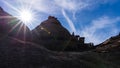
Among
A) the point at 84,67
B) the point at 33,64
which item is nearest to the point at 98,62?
the point at 84,67

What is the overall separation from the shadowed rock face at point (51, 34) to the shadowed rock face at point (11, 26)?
260 inches

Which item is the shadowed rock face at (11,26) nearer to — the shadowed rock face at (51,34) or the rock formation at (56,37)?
the rock formation at (56,37)

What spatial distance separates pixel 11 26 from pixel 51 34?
1731cm

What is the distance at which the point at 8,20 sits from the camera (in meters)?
50.4

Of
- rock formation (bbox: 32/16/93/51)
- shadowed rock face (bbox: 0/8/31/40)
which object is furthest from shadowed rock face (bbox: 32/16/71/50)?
shadowed rock face (bbox: 0/8/31/40)

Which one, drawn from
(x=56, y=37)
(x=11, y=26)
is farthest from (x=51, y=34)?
(x=11, y=26)

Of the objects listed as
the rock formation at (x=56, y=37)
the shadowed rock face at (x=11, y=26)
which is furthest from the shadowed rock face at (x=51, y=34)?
the shadowed rock face at (x=11, y=26)

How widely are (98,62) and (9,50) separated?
1441 centimetres

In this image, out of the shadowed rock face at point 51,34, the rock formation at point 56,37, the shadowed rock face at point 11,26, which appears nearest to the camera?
the shadowed rock face at point 11,26

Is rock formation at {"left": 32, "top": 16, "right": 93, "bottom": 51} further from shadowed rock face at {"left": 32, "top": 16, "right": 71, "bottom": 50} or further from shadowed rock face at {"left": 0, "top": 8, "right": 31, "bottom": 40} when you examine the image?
shadowed rock face at {"left": 0, "top": 8, "right": 31, "bottom": 40}

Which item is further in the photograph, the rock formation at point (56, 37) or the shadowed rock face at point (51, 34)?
the shadowed rock face at point (51, 34)

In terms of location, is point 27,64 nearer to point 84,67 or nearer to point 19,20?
point 84,67

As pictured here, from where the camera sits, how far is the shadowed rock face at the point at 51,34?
58031mm

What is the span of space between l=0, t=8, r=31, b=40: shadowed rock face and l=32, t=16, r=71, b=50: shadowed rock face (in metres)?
6.61
